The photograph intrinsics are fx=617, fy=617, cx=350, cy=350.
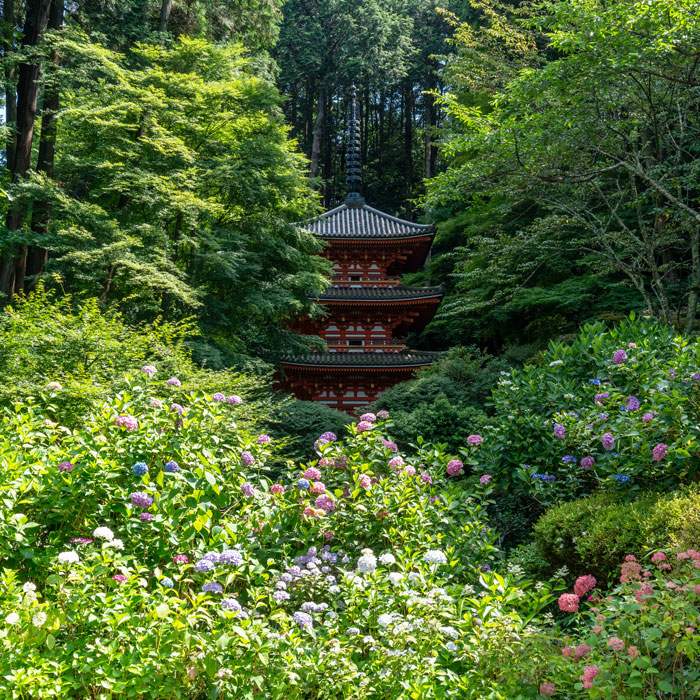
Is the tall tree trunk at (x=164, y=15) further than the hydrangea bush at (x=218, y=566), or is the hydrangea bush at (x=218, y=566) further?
the tall tree trunk at (x=164, y=15)

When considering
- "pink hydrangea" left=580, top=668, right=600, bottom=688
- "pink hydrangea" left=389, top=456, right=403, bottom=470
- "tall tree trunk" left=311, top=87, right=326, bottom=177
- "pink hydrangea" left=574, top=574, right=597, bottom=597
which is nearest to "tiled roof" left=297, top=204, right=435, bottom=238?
"tall tree trunk" left=311, top=87, right=326, bottom=177

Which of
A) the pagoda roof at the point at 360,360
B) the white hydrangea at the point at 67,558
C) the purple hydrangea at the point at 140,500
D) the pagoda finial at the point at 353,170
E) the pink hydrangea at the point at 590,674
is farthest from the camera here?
the pagoda finial at the point at 353,170

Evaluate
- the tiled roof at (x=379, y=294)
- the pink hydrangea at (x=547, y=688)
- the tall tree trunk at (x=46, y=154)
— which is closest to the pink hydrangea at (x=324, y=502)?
the pink hydrangea at (x=547, y=688)

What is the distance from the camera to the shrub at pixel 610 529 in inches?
157

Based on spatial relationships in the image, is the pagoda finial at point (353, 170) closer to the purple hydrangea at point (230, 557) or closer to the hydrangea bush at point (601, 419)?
the hydrangea bush at point (601, 419)

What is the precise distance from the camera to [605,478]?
5.12 m

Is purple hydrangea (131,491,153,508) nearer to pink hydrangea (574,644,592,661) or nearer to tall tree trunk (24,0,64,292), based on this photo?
pink hydrangea (574,644,592,661)

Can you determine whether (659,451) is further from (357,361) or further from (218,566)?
(357,361)

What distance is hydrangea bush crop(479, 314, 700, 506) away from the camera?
186 inches

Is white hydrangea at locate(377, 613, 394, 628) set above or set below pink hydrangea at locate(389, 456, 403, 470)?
below

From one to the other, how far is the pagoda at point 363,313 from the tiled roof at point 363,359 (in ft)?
0.09

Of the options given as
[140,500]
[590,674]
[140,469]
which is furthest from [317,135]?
[590,674]

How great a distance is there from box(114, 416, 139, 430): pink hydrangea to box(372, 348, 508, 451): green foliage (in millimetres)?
7071

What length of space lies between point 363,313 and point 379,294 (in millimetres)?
853
